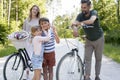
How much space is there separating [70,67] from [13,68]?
1.48 metres

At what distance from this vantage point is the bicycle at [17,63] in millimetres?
8328

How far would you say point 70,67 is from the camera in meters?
7.84

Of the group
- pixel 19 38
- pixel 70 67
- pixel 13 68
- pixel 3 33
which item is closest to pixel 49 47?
pixel 70 67

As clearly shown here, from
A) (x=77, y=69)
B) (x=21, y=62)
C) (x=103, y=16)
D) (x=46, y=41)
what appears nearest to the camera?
(x=46, y=41)

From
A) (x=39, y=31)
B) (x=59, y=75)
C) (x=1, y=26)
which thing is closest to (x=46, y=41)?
(x=39, y=31)

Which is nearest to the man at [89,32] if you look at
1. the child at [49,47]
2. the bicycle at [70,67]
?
the bicycle at [70,67]

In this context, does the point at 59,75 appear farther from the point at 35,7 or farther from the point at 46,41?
the point at 35,7

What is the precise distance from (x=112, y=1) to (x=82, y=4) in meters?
37.9

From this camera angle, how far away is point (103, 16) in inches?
1699

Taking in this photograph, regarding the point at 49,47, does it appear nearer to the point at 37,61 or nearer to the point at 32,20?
the point at 37,61

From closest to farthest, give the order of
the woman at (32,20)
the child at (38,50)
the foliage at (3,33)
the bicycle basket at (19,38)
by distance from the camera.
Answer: the child at (38,50)
the bicycle basket at (19,38)
the woman at (32,20)
the foliage at (3,33)

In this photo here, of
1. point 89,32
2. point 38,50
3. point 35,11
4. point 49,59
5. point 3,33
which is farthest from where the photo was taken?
point 3,33

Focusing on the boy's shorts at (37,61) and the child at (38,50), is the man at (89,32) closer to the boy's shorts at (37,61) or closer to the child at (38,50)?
the child at (38,50)

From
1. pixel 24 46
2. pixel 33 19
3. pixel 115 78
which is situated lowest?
pixel 115 78
